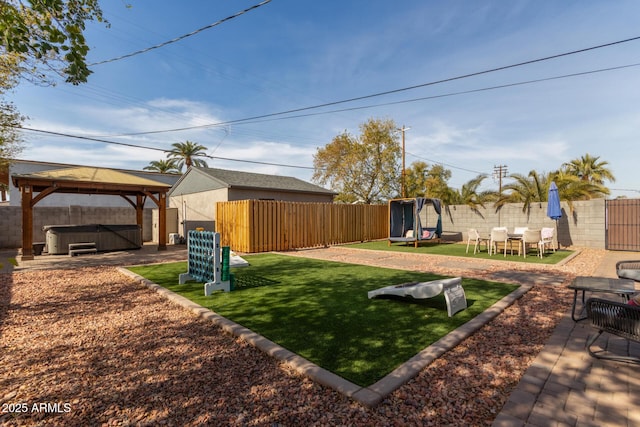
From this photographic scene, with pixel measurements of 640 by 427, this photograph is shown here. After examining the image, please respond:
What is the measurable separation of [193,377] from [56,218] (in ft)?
59.6

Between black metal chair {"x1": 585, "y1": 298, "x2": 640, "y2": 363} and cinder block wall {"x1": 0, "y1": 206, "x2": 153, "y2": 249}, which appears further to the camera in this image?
cinder block wall {"x1": 0, "y1": 206, "x2": 153, "y2": 249}

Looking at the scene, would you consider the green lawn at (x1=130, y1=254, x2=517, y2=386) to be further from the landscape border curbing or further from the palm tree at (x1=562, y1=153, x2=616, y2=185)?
the palm tree at (x1=562, y1=153, x2=616, y2=185)

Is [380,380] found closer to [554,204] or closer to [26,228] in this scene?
[554,204]

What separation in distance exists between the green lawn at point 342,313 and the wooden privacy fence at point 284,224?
16.9 feet

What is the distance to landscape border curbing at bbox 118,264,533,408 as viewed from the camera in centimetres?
239

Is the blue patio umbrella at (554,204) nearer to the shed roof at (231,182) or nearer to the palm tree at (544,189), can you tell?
the palm tree at (544,189)

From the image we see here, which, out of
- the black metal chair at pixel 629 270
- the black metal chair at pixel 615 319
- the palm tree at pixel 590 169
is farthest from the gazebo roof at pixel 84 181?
the palm tree at pixel 590 169

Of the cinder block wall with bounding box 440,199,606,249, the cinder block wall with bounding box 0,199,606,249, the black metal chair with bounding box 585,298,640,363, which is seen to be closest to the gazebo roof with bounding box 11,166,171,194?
the cinder block wall with bounding box 0,199,606,249

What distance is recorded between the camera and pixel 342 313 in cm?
441

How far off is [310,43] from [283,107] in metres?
3.48

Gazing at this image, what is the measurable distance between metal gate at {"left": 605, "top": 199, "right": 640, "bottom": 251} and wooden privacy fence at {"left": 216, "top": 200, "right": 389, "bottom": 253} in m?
10.9

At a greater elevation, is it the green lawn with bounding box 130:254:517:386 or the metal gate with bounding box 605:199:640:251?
the metal gate with bounding box 605:199:640:251

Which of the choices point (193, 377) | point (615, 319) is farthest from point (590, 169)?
point (193, 377)

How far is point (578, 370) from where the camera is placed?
2764mm
